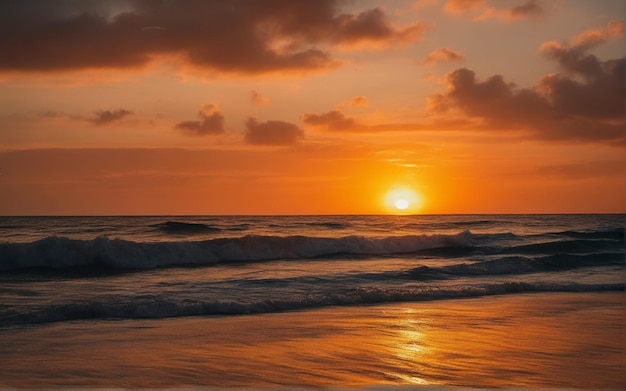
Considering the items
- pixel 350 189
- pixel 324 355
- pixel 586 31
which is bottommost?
pixel 324 355

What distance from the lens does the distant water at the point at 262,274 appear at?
780 cm

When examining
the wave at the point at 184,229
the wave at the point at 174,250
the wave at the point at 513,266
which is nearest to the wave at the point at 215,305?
the wave at the point at 513,266

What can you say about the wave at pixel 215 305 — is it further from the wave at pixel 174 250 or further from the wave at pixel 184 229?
the wave at pixel 184 229

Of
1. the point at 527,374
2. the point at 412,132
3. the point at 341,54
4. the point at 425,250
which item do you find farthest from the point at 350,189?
the point at 527,374

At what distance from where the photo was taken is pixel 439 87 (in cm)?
709

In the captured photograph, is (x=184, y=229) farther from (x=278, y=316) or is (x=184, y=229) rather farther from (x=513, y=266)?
(x=278, y=316)

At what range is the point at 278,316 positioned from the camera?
7.16m

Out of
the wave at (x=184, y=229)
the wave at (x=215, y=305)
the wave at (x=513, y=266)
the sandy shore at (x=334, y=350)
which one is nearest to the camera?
the sandy shore at (x=334, y=350)

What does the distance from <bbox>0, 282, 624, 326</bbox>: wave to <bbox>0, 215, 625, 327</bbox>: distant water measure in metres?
0.01

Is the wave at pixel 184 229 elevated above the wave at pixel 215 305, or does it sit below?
above

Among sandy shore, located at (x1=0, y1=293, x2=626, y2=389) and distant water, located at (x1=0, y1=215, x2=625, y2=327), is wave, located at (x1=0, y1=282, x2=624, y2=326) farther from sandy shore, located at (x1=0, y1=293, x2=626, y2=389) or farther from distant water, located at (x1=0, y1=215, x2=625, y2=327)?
sandy shore, located at (x1=0, y1=293, x2=626, y2=389)

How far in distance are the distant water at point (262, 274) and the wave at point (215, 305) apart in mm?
13

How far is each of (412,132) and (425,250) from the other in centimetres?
910

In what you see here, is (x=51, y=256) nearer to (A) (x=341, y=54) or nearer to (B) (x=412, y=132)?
(B) (x=412, y=132)
